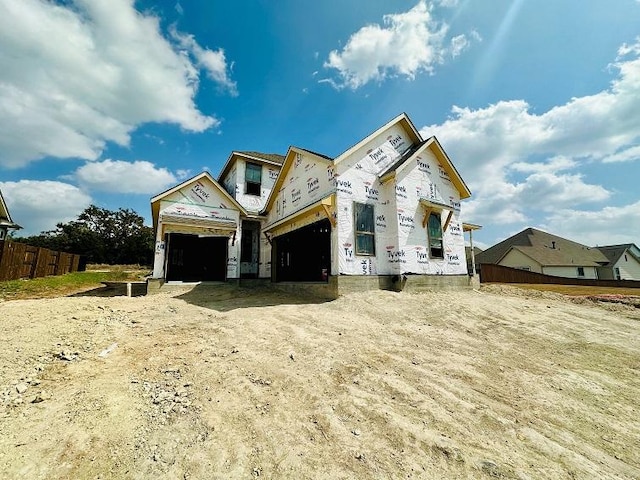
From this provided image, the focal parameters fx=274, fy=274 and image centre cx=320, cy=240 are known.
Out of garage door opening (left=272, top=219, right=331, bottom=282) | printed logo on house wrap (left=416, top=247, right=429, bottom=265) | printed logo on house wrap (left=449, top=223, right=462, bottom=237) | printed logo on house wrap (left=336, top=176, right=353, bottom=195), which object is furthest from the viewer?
garage door opening (left=272, top=219, right=331, bottom=282)

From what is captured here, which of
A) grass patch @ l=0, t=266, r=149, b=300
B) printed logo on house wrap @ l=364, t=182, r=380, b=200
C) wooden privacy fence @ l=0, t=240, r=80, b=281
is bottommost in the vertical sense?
grass patch @ l=0, t=266, r=149, b=300

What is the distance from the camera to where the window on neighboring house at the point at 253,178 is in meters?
18.3

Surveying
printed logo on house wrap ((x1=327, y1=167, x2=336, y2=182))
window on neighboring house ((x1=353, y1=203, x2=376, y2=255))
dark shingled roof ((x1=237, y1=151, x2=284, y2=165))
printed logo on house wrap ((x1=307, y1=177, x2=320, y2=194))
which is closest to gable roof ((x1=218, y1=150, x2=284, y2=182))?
dark shingled roof ((x1=237, y1=151, x2=284, y2=165))

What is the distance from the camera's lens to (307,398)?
3350mm

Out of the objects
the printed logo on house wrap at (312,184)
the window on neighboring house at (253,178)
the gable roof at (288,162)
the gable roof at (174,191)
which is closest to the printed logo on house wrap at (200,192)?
the gable roof at (174,191)

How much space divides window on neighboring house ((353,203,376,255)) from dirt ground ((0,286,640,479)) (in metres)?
4.42

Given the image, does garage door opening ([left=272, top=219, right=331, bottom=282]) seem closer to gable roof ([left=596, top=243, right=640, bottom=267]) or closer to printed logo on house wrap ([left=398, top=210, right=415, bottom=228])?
printed logo on house wrap ([left=398, top=210, right=415, bottom=228])

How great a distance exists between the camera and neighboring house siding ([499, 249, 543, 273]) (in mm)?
29406

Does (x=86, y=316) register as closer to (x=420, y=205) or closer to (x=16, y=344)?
(x=16, y=344)

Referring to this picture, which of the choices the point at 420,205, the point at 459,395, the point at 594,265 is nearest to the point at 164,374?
the point at 459,395

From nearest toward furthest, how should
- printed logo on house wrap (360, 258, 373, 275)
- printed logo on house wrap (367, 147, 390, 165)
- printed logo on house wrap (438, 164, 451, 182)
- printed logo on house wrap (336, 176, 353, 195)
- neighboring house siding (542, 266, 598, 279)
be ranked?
printed logo on house wrap (360, 258, 373, 275) → printed logo on house wrap (336, 176, 353, 195) → printed logo on house wrap (367, 147, 390, 165) → printed logo on house wrap (438, 164, 451, 182) → neighboring house siding (542, 266, 598, 279)

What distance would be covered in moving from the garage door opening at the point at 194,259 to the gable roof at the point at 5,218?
1167cm

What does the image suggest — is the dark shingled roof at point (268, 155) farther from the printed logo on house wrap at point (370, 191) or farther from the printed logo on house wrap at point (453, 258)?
the printed logo on house wrap at point (453, 258)

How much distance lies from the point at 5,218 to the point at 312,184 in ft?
79.5
